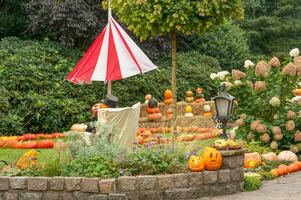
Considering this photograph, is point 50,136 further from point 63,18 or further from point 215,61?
point 215,61

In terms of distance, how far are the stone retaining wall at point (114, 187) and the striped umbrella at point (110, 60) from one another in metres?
6.19

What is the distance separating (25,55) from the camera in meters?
18.4

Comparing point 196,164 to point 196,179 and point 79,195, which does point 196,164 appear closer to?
point 196,179

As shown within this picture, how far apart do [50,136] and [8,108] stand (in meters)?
1.30

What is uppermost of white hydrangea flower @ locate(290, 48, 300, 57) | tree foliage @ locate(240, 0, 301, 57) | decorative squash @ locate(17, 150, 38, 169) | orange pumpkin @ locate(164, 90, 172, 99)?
tree foliage @ locate(240, 0, 301, 57)

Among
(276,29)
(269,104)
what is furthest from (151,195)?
(276,29)

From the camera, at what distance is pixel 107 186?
912cm

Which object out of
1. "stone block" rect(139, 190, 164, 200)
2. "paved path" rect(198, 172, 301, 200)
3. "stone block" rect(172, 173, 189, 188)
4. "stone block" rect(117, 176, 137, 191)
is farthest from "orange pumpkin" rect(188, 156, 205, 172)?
"stone block" rect(117, 176, 137, 191)

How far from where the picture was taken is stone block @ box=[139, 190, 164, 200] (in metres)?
9.27

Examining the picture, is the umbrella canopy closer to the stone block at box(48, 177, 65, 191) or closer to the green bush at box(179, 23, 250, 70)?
the stone block at box(48, 177, 65, 191)

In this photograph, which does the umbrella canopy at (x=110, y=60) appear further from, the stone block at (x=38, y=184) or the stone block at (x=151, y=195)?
the stone block at (x=151, y=195)

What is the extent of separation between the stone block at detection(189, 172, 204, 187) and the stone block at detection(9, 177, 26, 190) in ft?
7.01

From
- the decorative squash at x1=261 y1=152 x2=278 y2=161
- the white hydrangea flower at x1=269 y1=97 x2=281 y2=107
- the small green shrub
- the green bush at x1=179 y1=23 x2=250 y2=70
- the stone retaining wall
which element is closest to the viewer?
the stone retaining wall

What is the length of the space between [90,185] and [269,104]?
15.4 ft
